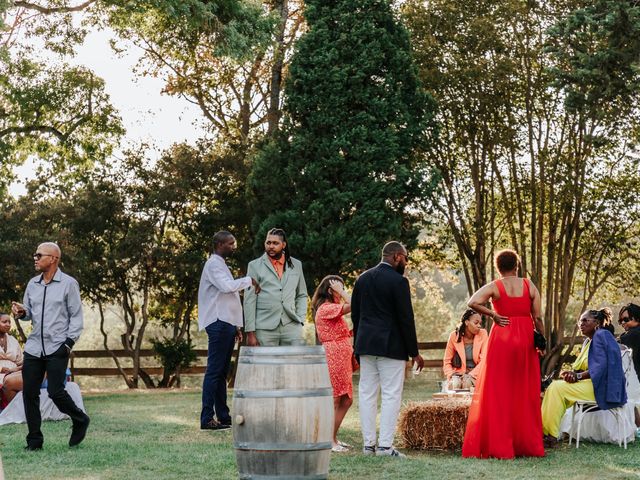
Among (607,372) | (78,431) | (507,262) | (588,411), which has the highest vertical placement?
(507,262)

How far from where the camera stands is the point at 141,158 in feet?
83.9

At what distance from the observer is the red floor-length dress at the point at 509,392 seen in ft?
32.1

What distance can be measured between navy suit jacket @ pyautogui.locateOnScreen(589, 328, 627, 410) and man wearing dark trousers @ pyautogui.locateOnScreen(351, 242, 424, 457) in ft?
8.46

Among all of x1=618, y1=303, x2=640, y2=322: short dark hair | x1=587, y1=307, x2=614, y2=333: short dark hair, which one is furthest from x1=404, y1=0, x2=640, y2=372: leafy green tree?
x1=587, y1=307, x2=614, y2=333: short dark hair

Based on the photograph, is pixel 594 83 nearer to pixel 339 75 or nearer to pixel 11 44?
pixel 339 75

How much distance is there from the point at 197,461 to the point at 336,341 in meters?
2.02

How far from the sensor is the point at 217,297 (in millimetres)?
11227

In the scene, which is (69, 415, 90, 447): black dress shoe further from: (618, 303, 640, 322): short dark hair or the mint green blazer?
(618, 303, 640, 322): short dark hair

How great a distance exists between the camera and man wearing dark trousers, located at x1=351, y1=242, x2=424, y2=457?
9.41m

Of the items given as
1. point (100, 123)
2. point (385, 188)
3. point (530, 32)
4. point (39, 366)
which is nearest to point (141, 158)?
point (100, 123)

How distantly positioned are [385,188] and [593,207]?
7238 mm

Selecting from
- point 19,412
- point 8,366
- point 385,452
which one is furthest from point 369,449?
point 8,366

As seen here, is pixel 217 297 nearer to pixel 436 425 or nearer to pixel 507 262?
pixel 436 425

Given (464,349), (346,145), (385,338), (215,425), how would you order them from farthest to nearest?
(346,145), (464,349), (215,425), (385,338)
